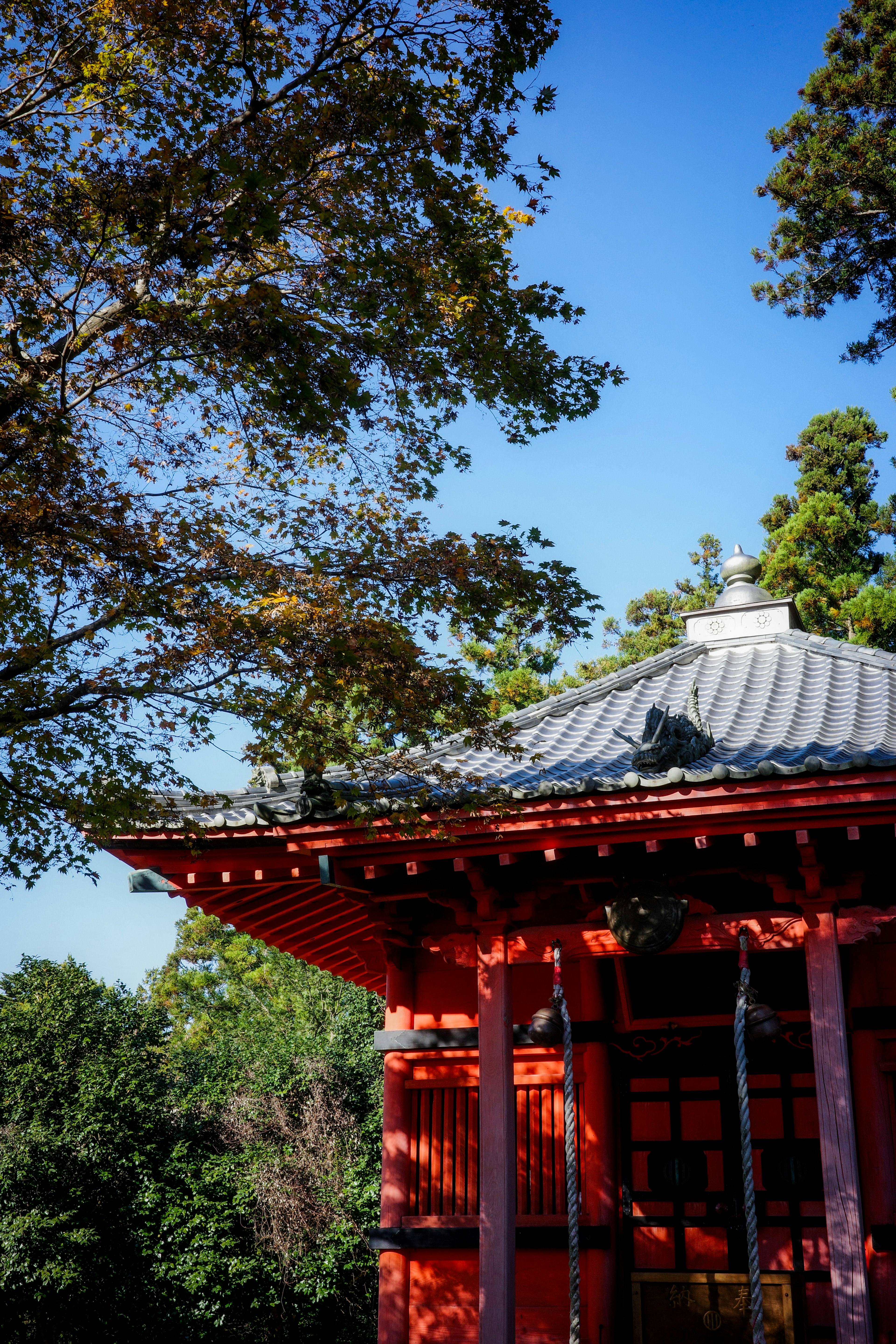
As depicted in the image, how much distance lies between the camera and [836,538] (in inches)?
856

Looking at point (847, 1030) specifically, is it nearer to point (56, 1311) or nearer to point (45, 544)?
point (45, 544)

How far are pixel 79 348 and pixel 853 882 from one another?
16.1ft

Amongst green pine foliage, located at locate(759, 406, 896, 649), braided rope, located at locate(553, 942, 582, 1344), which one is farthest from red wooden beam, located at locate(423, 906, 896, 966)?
green pine foliage, located at locate(759, 406, 896, 649)

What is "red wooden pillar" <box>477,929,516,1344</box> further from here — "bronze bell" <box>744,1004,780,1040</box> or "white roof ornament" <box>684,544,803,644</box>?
"white roof ornament" <box>684,544,803,644</box>

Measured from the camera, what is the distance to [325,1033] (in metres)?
19.3

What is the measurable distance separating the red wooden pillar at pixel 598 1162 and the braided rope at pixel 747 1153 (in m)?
1.35

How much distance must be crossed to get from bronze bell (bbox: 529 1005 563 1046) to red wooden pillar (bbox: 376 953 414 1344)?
1.36 meters

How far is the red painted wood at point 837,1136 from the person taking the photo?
5.28 m

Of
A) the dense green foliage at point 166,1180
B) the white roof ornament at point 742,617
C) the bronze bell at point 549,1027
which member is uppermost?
the white roof ornament at point 742,617

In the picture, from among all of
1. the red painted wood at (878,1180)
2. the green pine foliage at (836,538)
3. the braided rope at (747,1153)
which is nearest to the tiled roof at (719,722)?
the braided rope at (747,1153)

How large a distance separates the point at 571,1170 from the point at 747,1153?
0.94 m

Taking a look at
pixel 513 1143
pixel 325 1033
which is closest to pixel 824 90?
pixel 513 1143

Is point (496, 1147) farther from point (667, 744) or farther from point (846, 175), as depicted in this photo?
point (846, 175)

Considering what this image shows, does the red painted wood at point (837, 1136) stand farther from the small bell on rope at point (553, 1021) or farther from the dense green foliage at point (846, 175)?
the dense green foliage at point (846, 175)
